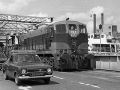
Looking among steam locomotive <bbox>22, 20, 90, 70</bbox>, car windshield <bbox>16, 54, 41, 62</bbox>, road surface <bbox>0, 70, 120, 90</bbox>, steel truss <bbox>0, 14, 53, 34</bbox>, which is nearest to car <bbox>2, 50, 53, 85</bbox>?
car windshield <bbox>16, 54, 41, 62</bbox>

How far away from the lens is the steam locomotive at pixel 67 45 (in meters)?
23.2

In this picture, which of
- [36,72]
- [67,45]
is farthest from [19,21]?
[36,72]

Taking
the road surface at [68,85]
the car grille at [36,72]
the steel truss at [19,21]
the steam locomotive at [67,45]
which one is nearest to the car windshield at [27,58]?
the road surface at [68,85]

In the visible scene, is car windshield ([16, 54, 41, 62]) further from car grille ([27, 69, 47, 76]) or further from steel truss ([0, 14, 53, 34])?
steel truss ([0, 14, 53, 34])

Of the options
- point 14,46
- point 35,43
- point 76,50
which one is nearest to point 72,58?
point 76,50

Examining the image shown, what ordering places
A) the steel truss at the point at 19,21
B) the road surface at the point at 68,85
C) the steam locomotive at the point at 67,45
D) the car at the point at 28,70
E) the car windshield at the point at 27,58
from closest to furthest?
the road surface at the point at 68,85 → the car at the point at 28,70 → the car windshield at the point at 27,58 → the steam locomotive at the point at 67,45 → the steel truss at the point at 19,21

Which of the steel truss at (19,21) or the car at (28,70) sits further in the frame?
the steel truss at (19,21)

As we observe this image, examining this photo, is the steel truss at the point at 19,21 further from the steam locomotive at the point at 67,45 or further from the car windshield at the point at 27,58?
the car windshield at the point at 27,58

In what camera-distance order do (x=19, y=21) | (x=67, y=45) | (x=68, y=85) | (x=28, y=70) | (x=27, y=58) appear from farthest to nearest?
(x=19, y=21) → (x=67, y=45) → (x=27, y=58) → (x=68, y=85) → (x=28, y=70)

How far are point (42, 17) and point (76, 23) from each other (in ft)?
84.2

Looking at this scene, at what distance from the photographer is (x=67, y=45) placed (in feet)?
78.0

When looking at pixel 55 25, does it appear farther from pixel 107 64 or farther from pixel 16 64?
pixel 16 64

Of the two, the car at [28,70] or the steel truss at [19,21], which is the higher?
the steel truss at [19,21]

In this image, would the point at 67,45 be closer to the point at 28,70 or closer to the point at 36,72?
the point at 36,72
